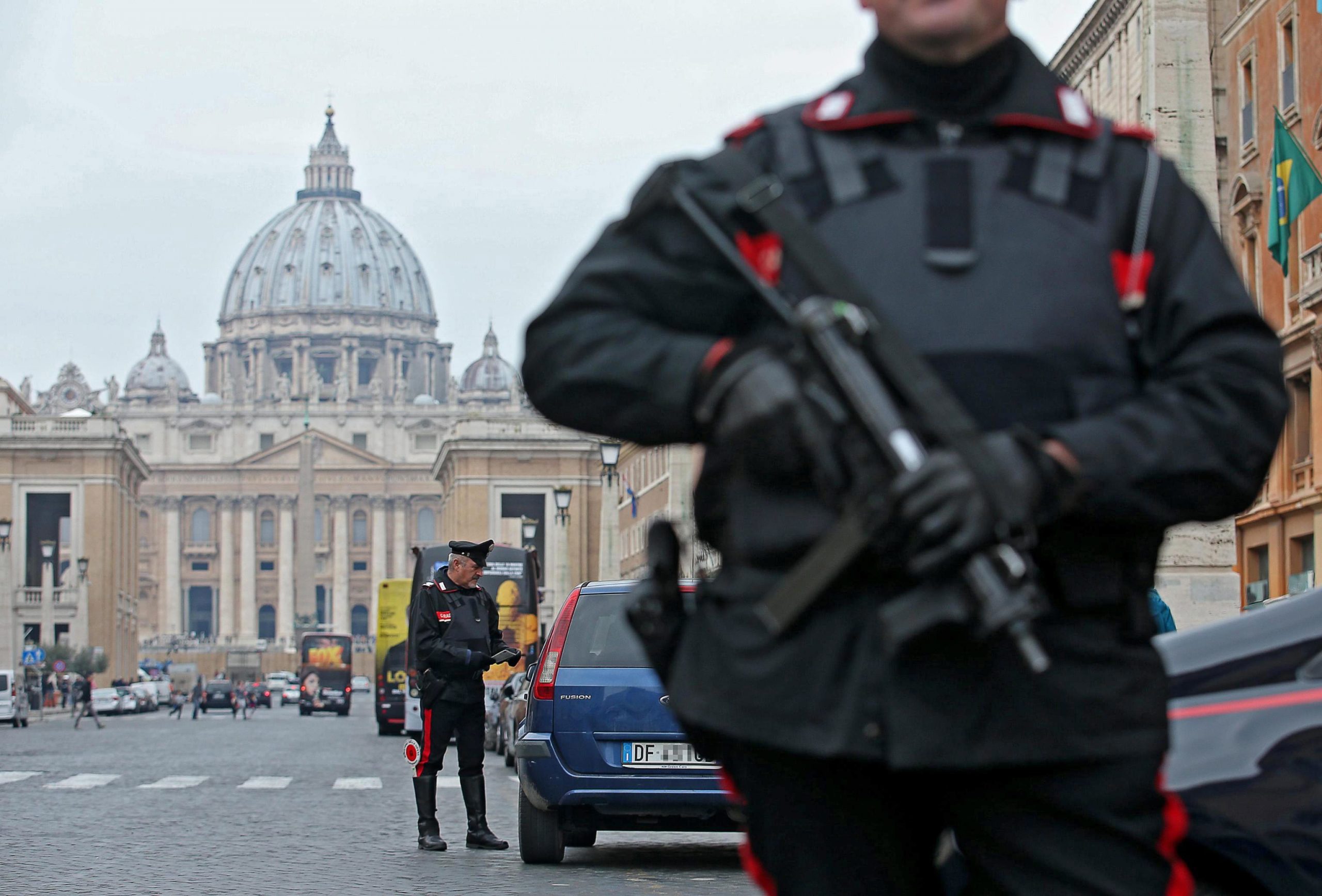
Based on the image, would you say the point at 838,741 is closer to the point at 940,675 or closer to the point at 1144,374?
the point at 940,675

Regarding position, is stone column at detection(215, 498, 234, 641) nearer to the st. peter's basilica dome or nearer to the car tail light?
the st. peter's basilica dome

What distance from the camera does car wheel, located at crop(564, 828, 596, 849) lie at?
461 inches

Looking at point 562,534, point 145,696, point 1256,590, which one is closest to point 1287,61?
point 1256,590

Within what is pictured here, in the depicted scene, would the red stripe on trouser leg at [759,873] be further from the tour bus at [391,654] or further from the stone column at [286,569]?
the stone column at [286,569]

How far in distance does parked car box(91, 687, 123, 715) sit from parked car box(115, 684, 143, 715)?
224 millimetres

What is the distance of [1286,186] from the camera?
2545 cm

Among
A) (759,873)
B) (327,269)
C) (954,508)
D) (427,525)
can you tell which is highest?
(327,269)

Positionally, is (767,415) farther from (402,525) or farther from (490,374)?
(490,374)

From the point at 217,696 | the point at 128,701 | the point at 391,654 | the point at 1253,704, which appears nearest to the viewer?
the point at 1253,704

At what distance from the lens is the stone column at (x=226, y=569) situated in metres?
153

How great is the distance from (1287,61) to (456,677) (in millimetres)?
22020

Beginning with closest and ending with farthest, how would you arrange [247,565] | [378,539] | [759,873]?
[759,873] → [247,565] → [378,539]

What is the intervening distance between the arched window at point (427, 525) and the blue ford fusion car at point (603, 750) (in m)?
145

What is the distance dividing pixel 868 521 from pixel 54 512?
4281 inches
